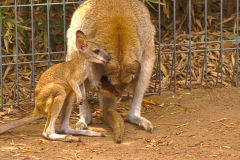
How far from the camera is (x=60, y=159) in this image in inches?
170

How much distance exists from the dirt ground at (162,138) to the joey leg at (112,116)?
73mm

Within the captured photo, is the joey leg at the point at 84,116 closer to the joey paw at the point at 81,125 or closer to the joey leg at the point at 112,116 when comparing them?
the joey paw at the point at 81,125

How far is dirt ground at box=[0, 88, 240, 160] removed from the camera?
14.5 feet

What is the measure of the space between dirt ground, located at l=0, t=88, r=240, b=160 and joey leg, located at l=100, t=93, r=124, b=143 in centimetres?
7

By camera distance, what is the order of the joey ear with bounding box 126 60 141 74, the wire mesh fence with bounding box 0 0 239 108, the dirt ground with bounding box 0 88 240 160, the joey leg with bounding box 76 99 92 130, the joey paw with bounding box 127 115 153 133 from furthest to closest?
the wire mesh fence with bounding box 0 0 239 108 → the joey leg with bounding box 76 99 92 130 → the joey paw with bounding box 127 115 153 133 → the joey ear with bounding box 126 60 141 74 → the dirt ground with bounding box 0 88 240 160

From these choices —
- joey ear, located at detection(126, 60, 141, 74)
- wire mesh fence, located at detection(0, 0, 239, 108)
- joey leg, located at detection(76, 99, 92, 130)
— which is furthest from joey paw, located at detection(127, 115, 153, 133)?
wire mesh fence, located at detection(0, 0, 239, 108)

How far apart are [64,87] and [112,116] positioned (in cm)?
67

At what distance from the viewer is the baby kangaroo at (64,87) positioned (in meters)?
4.65

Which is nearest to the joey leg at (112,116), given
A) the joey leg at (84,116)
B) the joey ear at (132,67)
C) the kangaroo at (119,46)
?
the kangaroo at (119,46)

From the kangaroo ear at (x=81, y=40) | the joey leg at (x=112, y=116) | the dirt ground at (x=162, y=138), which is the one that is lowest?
the dirt ground at (x=162, y=138)

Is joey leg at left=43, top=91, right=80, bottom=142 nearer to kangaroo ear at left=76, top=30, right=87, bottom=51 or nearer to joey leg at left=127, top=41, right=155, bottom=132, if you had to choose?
kangaroo ear at left=76, top=30, right=87, bottom=51

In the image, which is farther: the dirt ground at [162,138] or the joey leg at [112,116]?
the joey leg at [112,116]

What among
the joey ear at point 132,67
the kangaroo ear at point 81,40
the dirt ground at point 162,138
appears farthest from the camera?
the joey ear at point 132,67

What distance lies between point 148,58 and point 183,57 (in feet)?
5.14
